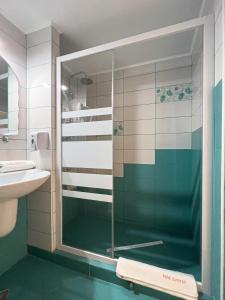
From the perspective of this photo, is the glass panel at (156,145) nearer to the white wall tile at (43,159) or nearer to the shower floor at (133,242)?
the shower floor at (133,242)

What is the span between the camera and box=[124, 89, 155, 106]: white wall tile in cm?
211

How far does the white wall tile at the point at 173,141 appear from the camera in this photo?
6.45 feet

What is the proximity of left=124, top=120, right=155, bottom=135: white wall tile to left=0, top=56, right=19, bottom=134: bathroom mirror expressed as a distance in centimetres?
125

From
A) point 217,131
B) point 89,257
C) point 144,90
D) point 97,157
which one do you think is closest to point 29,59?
point 97,157

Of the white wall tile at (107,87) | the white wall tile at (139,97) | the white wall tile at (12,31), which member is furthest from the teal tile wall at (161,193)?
the white wall tile at (12,31)

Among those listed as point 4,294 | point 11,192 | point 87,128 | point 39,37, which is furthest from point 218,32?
point 4,294

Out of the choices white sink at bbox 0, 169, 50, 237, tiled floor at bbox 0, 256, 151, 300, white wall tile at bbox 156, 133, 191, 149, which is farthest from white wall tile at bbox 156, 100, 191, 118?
tiled floor at bbox 0, 256, 151, 300

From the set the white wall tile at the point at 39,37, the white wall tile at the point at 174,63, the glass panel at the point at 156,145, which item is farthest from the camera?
the white wall tile at the point at 174,63

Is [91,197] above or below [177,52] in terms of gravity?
below

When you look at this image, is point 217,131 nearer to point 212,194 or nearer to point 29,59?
point 212,194

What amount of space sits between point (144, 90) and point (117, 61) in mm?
469

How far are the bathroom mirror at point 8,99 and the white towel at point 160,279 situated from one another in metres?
1.38

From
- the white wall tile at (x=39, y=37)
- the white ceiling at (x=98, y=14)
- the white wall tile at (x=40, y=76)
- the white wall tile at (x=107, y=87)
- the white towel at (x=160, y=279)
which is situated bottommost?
the white towel at (x=160, y=279)

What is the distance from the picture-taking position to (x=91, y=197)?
141 cm
